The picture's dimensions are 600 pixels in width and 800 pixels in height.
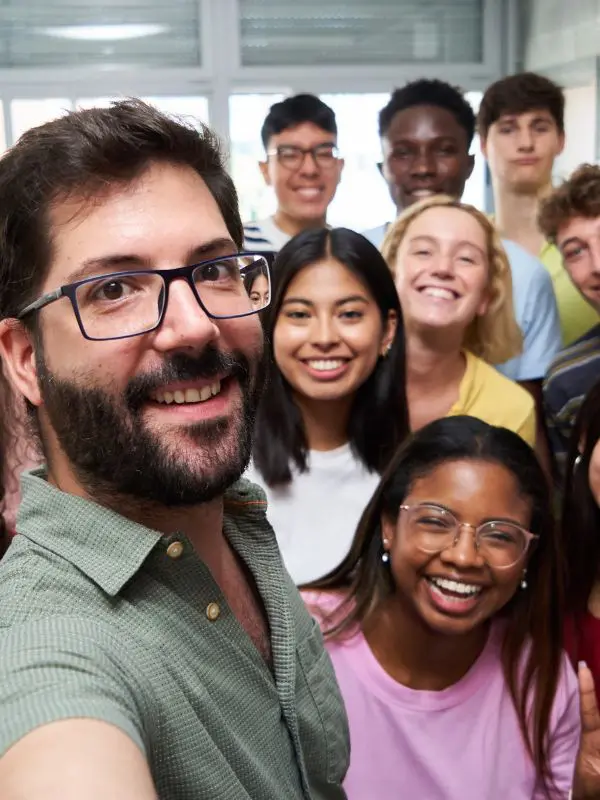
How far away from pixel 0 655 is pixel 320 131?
8.24 ft

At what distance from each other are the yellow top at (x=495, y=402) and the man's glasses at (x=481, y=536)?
0.61 metres

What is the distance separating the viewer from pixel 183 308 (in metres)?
0.92

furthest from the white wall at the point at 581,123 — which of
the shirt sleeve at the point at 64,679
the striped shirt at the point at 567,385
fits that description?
the shirt sleeve at the point at 64,679

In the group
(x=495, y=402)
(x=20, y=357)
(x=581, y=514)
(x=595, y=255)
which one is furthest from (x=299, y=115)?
(x=20, y=357)

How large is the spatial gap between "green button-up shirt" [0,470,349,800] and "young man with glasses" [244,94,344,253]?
6.66 feet

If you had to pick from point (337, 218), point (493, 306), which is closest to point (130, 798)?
point (493, 306)

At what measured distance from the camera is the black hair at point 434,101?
3.01 metres

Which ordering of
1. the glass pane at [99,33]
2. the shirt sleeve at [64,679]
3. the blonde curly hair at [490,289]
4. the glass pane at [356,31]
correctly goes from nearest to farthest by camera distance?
the shirt sleeve at [64,679] → the blonde curly hair at [490,289] → the glass pane at [99,33] → the glass pane at [356,31]

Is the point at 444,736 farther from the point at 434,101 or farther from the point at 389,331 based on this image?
the point at 434,101

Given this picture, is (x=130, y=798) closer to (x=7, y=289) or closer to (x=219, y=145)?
(x=7, y=289)

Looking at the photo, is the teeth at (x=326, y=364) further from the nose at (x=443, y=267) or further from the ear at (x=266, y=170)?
the ear at (x=266, y=170)

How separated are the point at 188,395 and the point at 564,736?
1.13m

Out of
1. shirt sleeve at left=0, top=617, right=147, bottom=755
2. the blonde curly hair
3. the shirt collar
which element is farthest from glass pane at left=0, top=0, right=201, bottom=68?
shirt sleeve at left=0, top=617, right=147, bottom=755

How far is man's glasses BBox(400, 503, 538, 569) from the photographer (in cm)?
166
